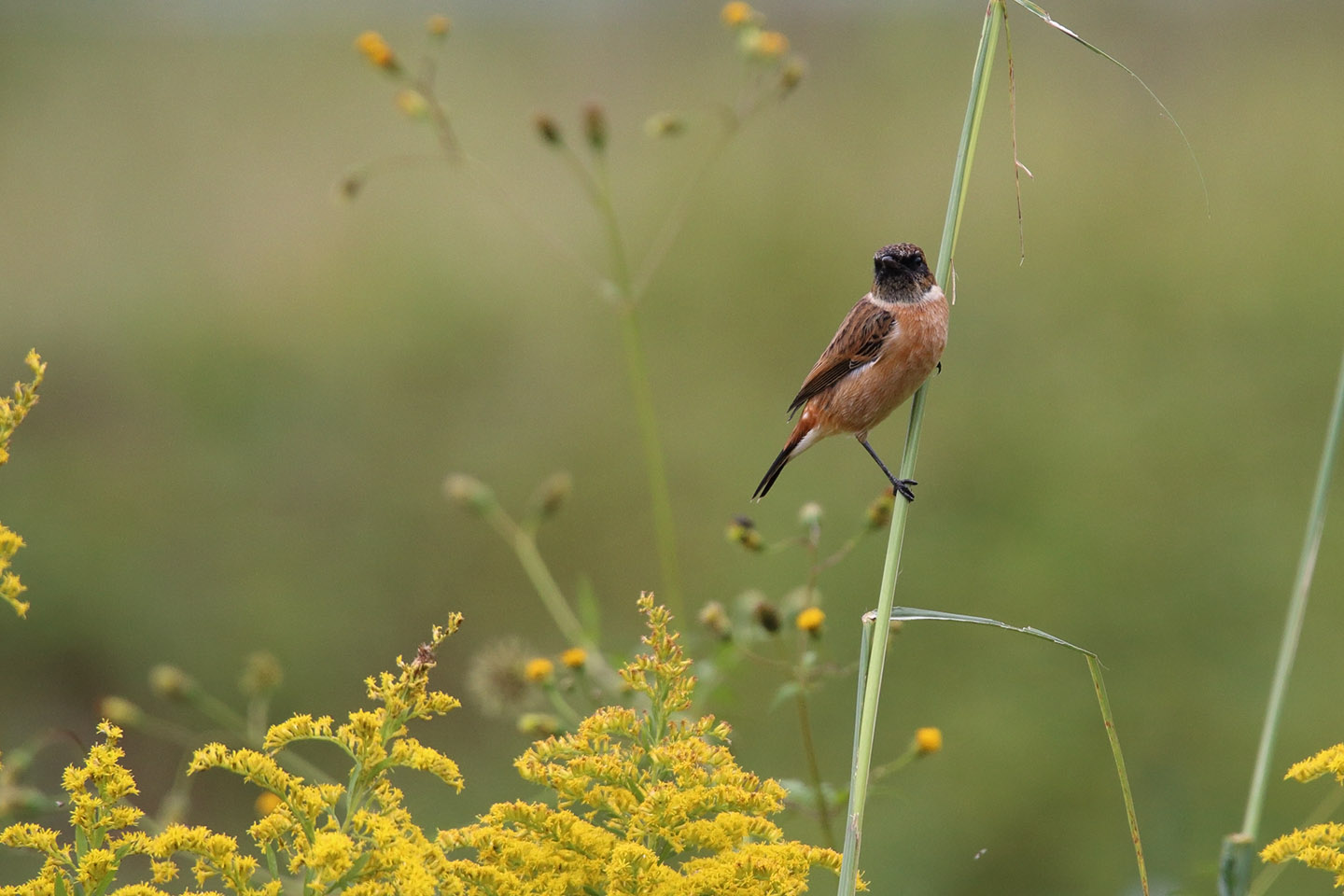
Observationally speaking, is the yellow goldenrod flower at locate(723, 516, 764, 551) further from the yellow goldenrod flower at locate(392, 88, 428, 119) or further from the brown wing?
the yellow goldenrod flower at locate(392, 88, 428, 119)

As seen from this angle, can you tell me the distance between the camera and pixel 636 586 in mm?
6637

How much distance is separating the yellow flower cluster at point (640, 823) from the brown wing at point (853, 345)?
153cm

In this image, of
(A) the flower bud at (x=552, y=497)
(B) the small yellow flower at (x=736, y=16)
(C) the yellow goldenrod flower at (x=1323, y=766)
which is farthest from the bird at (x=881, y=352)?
(C) the yellow goldenrod flower at (x=1323, y=766)

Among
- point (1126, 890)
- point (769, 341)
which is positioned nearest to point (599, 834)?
point (1126, 890)

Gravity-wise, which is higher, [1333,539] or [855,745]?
[1333,539]

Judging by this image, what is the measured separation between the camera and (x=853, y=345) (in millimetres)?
3152

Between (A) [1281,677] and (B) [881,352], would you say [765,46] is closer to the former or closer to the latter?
(B) [881,352]

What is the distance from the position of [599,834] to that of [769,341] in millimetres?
6168

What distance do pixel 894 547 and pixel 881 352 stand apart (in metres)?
1.30

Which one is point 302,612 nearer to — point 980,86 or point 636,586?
point 636,586

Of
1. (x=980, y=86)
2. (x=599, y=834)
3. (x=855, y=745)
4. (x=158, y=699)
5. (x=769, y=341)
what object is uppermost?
(x=769, y=341)

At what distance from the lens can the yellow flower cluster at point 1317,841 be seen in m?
1.53

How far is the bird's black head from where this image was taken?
124 inches

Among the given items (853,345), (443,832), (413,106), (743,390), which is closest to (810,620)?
(853,345)
